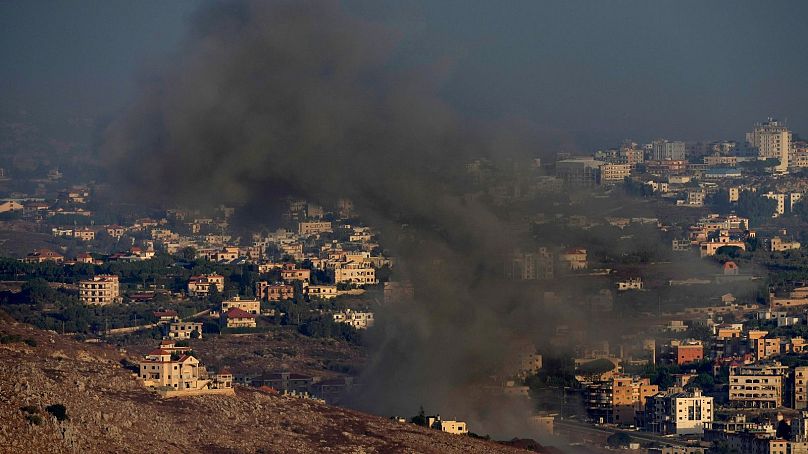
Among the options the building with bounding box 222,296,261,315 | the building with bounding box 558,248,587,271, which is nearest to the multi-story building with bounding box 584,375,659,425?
the building with bounding box 558,248,587,271

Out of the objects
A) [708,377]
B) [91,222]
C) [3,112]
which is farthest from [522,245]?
[3,112]

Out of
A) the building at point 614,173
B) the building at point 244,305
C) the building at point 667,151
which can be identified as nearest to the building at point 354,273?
the building at point 244,305

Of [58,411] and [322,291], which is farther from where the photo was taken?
[322,291]

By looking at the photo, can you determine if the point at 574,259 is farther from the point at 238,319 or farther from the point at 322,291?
the point at 322,291

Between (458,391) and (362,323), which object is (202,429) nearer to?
(458,391)

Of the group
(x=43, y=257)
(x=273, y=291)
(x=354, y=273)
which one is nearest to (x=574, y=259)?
(x=273, y=291)

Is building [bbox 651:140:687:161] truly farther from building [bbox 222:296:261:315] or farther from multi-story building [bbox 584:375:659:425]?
multi-story building [bbox 584:375:659:425]
